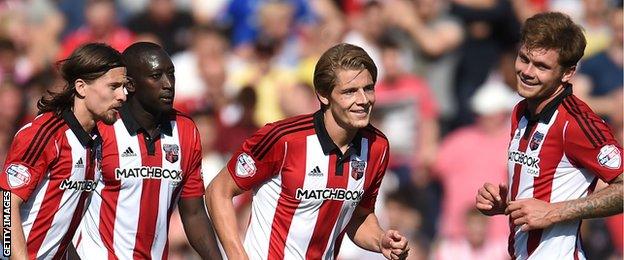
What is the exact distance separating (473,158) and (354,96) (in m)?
5.23

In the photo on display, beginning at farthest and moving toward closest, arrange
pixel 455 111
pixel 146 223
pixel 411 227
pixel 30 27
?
pixel 30 27
pixel 455 111
pixel 411 227
pixel 146 223

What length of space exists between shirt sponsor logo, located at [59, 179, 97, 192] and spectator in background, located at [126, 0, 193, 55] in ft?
25.0

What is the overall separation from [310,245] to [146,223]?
104 centimetres

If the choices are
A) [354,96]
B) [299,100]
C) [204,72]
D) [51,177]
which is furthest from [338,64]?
[204,72]

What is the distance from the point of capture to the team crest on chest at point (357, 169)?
877cm

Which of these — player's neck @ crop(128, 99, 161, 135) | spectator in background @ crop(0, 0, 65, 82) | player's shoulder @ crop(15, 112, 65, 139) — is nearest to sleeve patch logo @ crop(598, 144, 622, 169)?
player's neck @ crop(128, 99, 161, 135)

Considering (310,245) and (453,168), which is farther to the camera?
(453,168)

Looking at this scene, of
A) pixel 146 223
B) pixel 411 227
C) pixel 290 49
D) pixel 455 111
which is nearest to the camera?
pixel 146 223

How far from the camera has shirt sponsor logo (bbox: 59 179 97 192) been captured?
8453 millimetres

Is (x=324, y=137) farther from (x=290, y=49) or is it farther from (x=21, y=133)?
(x=290, y=49)

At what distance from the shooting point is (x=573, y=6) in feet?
47.8

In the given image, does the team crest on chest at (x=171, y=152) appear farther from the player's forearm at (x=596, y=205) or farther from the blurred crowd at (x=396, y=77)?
the blurred crowd at (x=396, y=77)

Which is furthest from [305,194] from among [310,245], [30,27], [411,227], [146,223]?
[30,27]

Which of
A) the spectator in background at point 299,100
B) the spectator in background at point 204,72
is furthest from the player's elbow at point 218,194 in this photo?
the spectator in background at point 204,72
